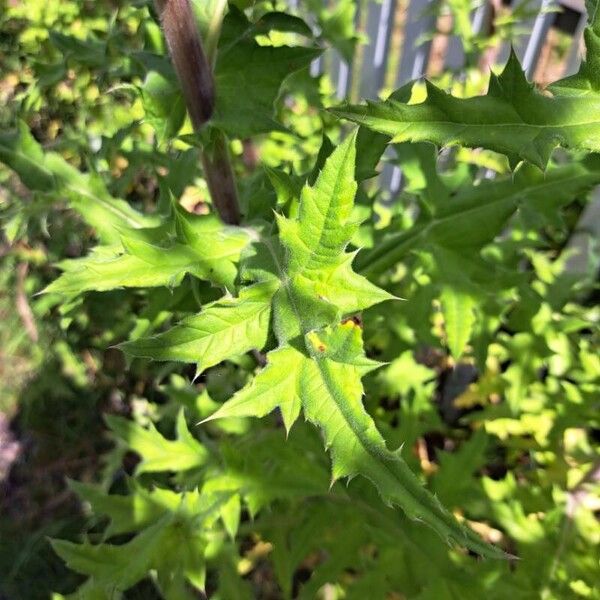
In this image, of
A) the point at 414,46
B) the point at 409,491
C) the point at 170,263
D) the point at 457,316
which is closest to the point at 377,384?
the point at 457,316

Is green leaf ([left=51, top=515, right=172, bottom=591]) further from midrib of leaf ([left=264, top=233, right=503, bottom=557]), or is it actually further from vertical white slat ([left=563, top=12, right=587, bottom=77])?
vertical white slat ([left=563, top=12, right=587, bottom=77])

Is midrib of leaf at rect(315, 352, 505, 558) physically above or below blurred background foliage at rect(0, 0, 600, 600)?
above

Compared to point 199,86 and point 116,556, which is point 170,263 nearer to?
point 199,86

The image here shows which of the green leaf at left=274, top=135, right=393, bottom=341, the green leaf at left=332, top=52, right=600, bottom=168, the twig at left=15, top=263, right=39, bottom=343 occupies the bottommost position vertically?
the twig at left=15, top=263, right=39, bottom=343

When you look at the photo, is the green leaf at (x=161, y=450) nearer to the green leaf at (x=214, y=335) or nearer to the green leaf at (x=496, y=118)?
the green leaf at (x=214, y=335)

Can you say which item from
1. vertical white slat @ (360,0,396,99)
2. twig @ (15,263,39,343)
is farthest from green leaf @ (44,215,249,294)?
twig @ (15,263,39,343)

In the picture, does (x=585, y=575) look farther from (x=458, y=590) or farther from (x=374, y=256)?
(x=374, y=256)

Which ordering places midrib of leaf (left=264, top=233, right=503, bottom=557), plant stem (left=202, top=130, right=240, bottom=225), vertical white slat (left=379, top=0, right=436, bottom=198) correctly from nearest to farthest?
1. midrib of leaf (left=264, top=233, right=503, bottom=557)
2. plant stem (left=202, top=130, right=240, bottom=225)
3. vertical white slat (left=379, top=0, right=436, bottom=198)

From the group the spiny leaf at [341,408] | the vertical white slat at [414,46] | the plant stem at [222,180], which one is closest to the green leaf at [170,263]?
the plant stem at [222,180]
